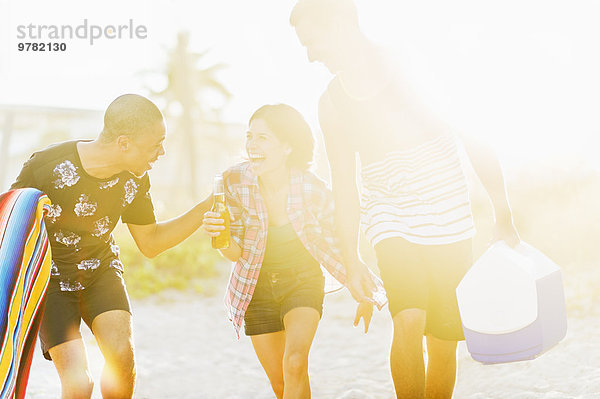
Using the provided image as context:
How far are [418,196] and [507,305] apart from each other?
0.67 meters

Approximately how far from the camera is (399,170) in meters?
3.54

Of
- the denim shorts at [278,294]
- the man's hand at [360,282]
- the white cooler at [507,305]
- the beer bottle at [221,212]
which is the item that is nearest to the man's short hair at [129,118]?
the beer bottle at [221,212]

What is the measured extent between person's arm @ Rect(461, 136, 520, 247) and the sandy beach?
2.27 m

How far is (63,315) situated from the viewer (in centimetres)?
387

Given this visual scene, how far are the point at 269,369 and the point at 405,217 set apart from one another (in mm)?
1343

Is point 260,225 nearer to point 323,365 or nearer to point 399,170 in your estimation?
point 399,170

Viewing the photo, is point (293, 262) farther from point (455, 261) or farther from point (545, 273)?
point (545, 273)

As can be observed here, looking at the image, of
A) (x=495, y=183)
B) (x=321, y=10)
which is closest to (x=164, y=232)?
(x=321, y=10)

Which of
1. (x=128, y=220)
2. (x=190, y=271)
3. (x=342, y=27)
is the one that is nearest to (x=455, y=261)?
(x=342, y=27)

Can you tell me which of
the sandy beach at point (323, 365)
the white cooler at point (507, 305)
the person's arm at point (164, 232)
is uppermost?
the person's arm at point (164, 232)

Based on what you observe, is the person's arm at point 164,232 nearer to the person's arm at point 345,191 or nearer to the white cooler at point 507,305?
the person's arm at point 345,191

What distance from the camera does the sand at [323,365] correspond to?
6.09 m

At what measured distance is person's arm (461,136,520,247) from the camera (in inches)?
140

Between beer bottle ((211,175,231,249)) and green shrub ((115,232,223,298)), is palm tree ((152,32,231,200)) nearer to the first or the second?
green shrub ((115,232,223,298))
